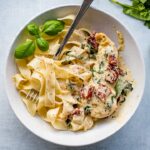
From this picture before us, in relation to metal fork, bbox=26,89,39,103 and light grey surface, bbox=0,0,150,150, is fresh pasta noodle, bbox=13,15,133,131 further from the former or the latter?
light grey surface, bbox=0,0,150,150

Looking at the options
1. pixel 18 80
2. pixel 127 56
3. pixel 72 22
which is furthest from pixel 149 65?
pixel 18 80

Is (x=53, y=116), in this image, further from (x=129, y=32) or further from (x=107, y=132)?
(x=129, y=32)

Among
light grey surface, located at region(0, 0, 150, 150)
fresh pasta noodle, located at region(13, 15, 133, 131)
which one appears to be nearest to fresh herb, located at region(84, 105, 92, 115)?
fresh pasta noodle, located at region(13, 15, 133, 131)

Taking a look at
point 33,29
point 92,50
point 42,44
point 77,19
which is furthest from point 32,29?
point 92,50

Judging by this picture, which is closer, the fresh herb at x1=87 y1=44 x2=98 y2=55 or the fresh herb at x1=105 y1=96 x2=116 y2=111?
the fresh herb at x1=105 y1=96 x2=116 y2=111

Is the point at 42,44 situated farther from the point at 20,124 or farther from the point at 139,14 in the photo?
the point at 139,14

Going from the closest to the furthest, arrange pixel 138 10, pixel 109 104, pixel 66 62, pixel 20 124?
pixel 109 104, pixel 66 62, pixel 20 124, pixel 138 10
